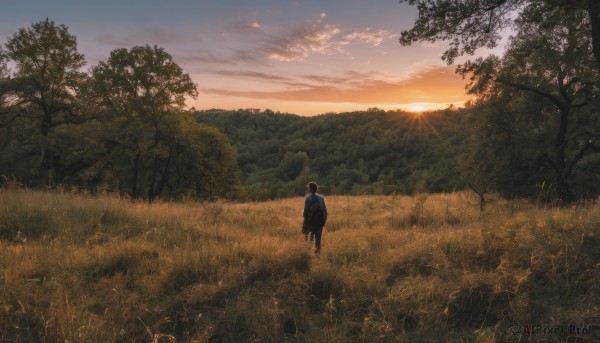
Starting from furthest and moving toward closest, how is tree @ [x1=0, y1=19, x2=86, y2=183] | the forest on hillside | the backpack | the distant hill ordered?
1. the distant hill
2. tree @ [x1=0, y1=19, x2=86, y2=183]
3. the forest on hillside
4. the backpack

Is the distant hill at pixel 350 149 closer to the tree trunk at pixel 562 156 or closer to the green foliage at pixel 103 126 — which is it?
the green foliage at pixel 103 126

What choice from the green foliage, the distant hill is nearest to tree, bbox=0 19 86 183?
the green foliage

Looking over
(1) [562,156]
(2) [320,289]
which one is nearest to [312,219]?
(2) [320,289]

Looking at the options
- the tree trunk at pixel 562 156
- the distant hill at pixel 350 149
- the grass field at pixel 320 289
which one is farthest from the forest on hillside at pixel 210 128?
the distant hill at pixel 350 149

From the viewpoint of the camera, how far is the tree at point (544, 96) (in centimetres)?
1377

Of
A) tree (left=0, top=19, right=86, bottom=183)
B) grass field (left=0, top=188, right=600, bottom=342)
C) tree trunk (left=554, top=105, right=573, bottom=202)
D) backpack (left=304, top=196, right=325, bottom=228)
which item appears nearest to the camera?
grass field (left=0, top=188, right=600, bottom=342)

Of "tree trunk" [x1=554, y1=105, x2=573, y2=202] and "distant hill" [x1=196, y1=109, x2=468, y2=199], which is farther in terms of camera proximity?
"distant hill" [x1=196, y1=109, x2=468, y2=199]

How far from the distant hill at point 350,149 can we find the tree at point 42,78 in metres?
47.6

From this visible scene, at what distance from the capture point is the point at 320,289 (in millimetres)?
5191

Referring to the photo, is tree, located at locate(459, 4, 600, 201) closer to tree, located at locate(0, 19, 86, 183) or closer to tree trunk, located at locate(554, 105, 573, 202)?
tree trunk, located at locate(554, 105, 573, 202)

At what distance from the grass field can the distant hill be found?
2364 inches

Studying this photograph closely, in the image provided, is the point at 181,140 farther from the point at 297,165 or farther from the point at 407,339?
the point at 297,165

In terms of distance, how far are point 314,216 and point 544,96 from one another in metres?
13.7

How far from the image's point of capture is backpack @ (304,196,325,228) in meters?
7.66
